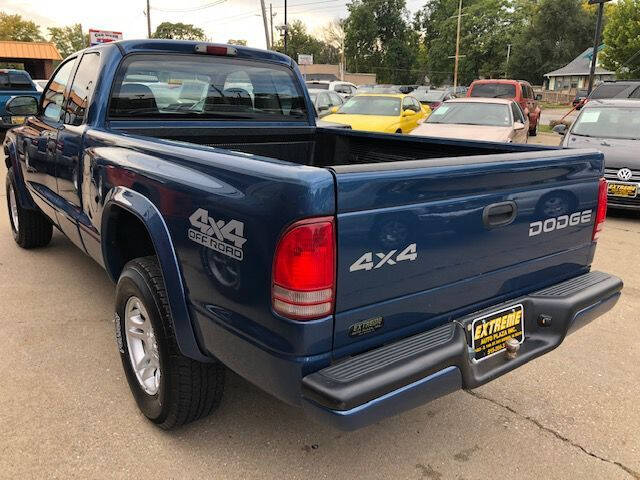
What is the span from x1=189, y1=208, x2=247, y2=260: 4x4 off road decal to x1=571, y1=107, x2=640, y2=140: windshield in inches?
308

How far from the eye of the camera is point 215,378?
260 centimetres

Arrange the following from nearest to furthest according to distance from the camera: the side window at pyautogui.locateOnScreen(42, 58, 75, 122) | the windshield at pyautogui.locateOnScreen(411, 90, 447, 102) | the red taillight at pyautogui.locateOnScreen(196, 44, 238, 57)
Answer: the red taillight at pyautogui.locateOnScreen(196, 44, 238, 57)
the side window at pyautogui.locateOnScreen(42, 58, 75, 122)
the windshield at pyautogui.locateOnScreen(411, 90, 447, 102)

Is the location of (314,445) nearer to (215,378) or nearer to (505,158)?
(215,378)

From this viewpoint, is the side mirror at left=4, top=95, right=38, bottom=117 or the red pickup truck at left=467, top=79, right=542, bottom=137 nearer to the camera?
the side mirror at left=4, top=95, right=38, bottom=117

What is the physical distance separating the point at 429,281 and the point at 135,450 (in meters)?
1.59

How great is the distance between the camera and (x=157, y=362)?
2.70 meters

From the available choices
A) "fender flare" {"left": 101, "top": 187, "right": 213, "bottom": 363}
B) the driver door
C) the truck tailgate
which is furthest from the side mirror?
the truck tailgate

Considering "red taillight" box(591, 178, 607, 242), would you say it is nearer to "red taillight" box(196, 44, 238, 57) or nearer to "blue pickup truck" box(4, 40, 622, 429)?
"blue pickup truck" box(4, 40, 622, 429)

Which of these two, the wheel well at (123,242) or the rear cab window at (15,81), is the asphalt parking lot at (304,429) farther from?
the rear cab window at (15,81)

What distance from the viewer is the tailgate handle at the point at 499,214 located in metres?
2.22

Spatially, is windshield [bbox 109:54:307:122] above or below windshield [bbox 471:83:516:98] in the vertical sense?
below

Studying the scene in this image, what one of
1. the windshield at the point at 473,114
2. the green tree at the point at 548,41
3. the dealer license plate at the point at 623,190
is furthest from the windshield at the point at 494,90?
the green tree at the point at 548,41

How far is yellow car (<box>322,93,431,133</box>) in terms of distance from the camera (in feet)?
38.2

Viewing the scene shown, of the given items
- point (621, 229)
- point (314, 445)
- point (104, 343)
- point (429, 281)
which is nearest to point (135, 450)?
point (314, 445)
